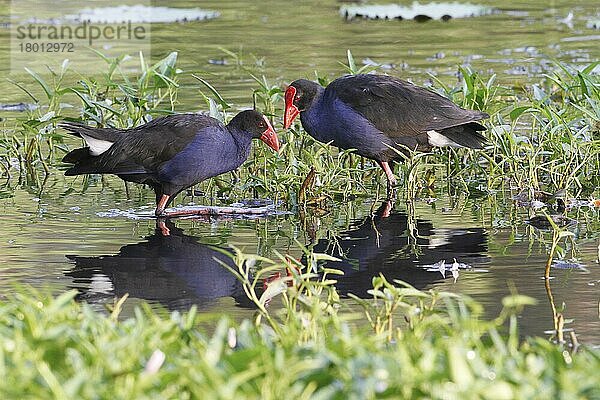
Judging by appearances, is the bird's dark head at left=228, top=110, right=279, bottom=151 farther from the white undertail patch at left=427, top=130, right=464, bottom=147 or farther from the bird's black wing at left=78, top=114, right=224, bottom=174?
the white undertail patch at left=427, top=130, right=464, bottom=147

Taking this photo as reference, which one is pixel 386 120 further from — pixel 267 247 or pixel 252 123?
pixel 267 247

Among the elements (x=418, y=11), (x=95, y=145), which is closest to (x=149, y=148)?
(x=95, y=145)

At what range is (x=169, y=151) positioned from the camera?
7129 mm

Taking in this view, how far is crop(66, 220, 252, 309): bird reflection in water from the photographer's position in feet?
17.5

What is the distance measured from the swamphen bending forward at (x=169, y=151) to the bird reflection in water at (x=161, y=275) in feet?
2.35

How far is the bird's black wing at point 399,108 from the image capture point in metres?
7.63

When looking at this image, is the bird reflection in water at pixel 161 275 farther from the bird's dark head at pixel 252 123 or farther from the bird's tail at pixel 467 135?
the bird's tail at pixel 467 135

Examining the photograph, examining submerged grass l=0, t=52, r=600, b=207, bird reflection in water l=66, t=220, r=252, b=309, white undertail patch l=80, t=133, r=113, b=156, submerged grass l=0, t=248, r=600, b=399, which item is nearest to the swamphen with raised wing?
submerged grass l=0, t=52, r=600, b=207

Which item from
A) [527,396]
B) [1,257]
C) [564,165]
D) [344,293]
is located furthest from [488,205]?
[527,396]

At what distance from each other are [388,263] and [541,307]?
112 cm

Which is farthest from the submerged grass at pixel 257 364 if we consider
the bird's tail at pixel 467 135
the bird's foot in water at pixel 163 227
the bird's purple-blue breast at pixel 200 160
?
the bird's tail at pixel 467 135

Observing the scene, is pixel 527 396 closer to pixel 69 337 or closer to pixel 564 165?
pixel 69 337

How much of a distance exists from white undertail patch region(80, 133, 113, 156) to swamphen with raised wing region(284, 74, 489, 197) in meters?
1.28

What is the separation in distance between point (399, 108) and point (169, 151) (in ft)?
5.04
